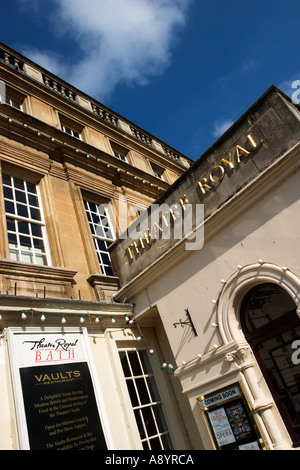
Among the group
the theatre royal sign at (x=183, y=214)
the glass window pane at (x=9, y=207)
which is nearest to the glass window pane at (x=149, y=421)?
the theatre royal sign at (x=183, y=214)

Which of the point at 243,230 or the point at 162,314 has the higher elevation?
the point at 243,230

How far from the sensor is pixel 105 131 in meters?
13.3

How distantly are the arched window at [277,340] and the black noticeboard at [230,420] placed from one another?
53 centimetres

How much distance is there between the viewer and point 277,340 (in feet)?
18.1

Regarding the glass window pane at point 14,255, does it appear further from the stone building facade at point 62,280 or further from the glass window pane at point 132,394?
the glass window pane at point 132,394

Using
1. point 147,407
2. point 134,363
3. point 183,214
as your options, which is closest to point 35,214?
point 183,214

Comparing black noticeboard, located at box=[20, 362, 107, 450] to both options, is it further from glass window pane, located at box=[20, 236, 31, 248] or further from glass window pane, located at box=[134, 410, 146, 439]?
glass window pane, located at box=[20, 236, 31, 248]

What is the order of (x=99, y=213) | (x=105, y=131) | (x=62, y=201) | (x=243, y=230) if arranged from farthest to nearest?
(x=105, y=131)
(x=99, y=213)
(x=62, y=201)
(x=243, y=230)

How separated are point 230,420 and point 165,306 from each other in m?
2.41

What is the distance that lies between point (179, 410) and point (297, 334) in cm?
337

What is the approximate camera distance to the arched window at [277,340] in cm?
515

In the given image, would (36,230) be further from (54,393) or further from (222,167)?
(222,167)
